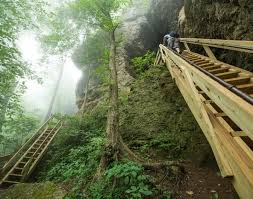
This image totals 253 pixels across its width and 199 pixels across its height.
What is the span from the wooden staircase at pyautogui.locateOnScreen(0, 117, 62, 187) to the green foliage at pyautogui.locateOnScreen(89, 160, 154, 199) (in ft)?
15.3

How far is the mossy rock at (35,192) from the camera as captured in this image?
6.37 meters

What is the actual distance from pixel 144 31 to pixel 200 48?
27.8ft

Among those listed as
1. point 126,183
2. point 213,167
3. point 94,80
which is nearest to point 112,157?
point 126,183

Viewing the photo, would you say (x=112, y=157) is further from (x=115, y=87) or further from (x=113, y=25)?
(x=113, y=25)

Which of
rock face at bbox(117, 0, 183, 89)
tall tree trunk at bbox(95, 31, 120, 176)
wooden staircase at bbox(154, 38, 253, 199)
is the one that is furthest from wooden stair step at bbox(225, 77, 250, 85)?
rock face at bbox(117, 0, 183, 89)

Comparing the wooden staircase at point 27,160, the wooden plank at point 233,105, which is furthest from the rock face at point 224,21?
the wooden staircase at point 27,160

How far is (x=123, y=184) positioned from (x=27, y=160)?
21.5ft

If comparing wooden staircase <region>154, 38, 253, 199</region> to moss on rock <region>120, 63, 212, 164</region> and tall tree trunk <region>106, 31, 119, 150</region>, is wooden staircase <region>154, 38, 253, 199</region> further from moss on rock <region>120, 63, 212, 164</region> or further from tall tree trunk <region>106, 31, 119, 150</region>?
tall tree trunk <region>106, 31, 119, 150</region>

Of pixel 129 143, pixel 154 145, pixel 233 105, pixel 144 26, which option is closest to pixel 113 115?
pixel 129 143

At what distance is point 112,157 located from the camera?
20.5ft

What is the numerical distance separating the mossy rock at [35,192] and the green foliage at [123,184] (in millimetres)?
1398

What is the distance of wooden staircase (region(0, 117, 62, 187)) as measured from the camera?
28.9ft

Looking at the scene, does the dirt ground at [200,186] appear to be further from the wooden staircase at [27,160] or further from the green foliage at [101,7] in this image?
the green foliage at [101,7]

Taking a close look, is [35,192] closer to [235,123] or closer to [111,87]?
[111,87]
